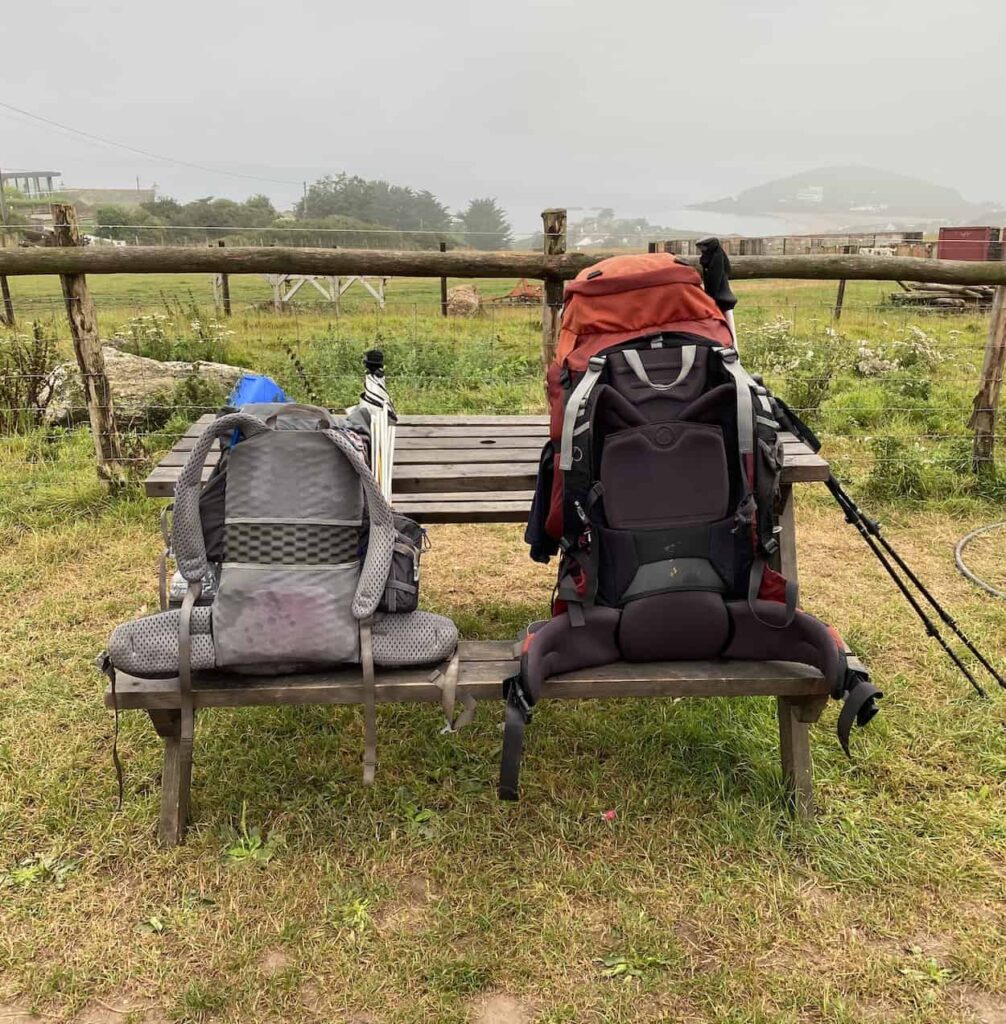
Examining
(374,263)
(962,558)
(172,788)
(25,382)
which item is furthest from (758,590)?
(25,382)

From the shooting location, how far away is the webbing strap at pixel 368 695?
232 cm

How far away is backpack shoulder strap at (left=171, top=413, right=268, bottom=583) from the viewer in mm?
2221

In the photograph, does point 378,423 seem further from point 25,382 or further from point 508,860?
point 25,382

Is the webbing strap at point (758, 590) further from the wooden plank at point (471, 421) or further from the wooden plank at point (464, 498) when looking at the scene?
the wooden plank at point (471, 421)

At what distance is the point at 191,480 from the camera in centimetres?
224

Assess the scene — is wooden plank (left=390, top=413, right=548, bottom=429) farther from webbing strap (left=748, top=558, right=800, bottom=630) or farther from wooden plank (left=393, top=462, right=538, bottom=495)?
webbing strap (left=748, top=558, right=800, bottom=630)

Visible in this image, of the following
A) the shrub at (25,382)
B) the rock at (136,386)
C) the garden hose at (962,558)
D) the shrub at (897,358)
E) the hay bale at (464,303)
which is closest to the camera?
the garden hose at (962,558)

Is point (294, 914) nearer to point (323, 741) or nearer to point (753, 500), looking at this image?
point (323, 741)

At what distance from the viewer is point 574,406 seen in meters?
2.25

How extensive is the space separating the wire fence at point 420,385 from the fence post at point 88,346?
181 millimetres

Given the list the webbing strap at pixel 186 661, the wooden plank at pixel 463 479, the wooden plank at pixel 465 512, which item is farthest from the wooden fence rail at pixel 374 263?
the webbing strap at pixel 186 661

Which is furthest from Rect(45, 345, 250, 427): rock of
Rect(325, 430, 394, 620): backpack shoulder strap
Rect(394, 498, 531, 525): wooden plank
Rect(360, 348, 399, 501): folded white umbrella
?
Rect(325, 430, 394, 620): backpack shoulder strap

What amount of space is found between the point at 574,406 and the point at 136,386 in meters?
5.08

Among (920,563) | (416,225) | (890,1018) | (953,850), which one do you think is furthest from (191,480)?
(416,225)
